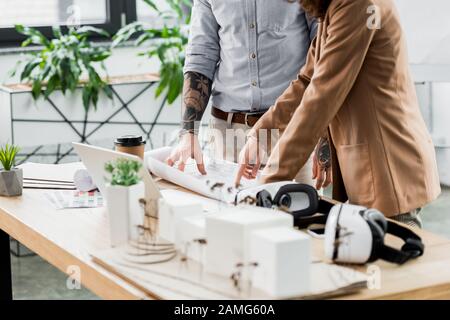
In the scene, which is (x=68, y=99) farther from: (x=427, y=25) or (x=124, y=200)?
(x=124, y=200)

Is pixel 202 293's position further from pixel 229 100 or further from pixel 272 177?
pixel 229 100

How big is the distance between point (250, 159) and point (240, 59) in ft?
2.13

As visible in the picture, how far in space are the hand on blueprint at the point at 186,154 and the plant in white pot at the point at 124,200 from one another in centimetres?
63

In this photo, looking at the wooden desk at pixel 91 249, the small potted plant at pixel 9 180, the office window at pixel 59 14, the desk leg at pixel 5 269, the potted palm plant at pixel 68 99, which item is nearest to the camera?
the wooden desk at pixel 91 249

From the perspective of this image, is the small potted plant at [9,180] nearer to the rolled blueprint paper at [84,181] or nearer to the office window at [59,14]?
the rolled blueprint paper at [84,181]

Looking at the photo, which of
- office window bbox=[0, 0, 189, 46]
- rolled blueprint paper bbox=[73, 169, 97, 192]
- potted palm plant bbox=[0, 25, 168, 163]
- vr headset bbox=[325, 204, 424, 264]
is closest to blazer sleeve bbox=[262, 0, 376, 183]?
vr headset bbox=[325, 204, 424, 264]

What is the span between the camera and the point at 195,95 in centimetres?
295

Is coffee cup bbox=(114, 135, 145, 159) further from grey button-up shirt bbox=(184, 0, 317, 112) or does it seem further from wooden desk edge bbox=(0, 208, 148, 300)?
grey button-up shirt bbox=(184, 0, 317, 112)

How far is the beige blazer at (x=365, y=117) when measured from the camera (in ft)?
7.01

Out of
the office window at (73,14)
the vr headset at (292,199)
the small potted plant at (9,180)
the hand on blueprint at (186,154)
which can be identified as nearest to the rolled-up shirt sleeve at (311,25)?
the hand on blueprint at (186,154)

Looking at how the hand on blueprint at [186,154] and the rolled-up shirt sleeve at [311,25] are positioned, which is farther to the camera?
the rolled-up shirt sleeve at [311,25]
